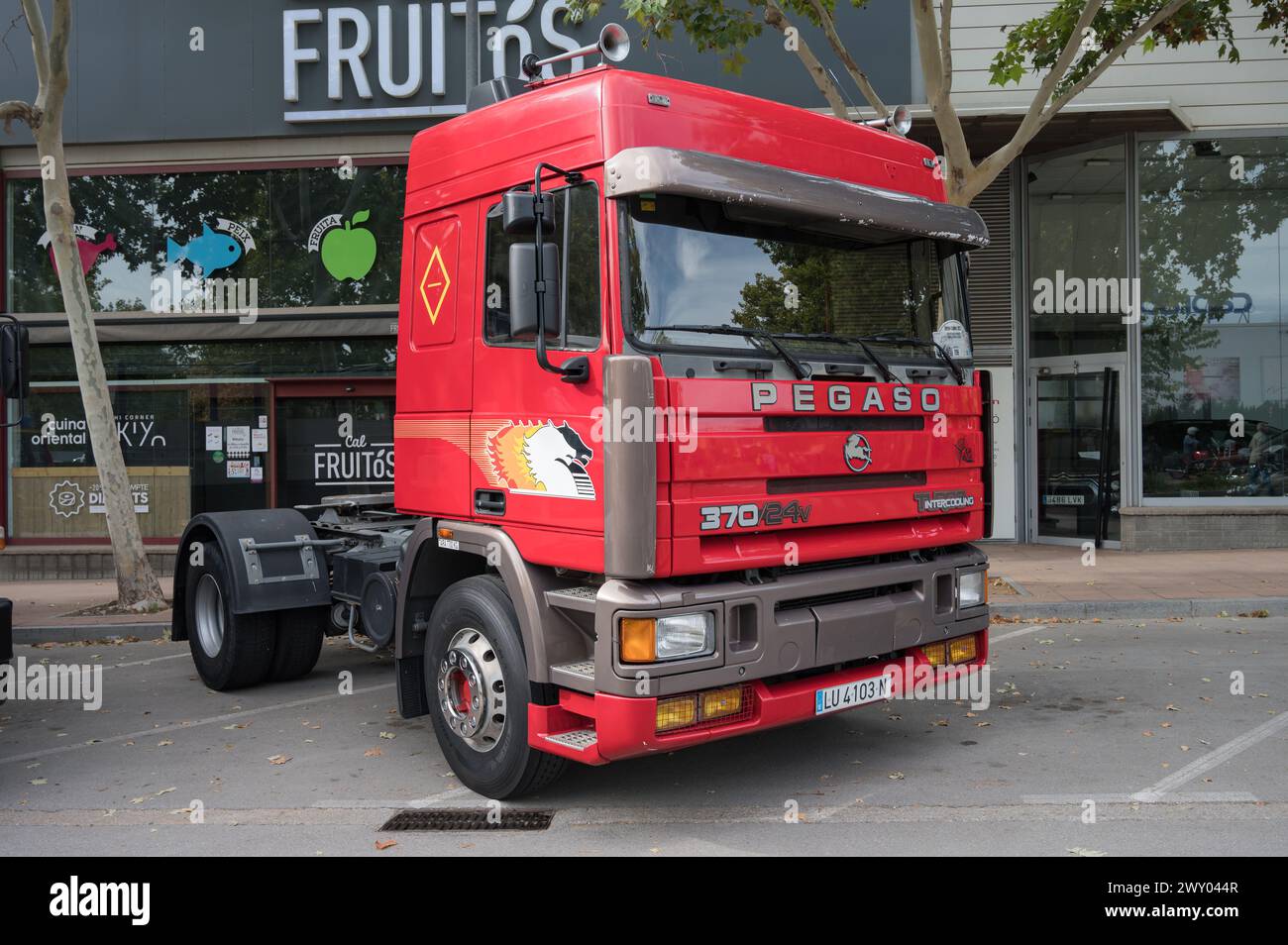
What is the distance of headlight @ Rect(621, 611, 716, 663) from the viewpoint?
4406 mm

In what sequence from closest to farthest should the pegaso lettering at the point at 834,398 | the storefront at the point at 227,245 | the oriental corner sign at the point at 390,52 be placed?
the pegaso lettering at the point at 834,398 < the oriental corner sign at the point at 390,52 < the storefront at the point at 227,245

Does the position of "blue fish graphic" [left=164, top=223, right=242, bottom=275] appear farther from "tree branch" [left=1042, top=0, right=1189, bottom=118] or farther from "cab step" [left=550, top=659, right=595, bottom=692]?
"cab step" [left=550, top=659, right=595, bottom=692]

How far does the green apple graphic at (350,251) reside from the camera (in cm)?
1409

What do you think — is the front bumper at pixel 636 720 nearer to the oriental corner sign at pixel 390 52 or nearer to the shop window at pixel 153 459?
the shop window at pixel 153 459

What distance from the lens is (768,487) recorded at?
15.7 feet

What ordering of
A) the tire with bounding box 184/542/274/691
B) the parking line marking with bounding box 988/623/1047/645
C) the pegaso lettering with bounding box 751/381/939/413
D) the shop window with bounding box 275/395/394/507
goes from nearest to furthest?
the pegaso lettering with bounding box 751/381/939/413 → the tire with bounding box 184/542/274/691 → the parking line marking with bounding box 988/623/1047/645 → the shop window with bounding box 275/395/394/507

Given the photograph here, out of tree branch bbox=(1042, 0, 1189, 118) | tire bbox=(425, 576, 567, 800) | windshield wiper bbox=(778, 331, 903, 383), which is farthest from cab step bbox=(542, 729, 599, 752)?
tree branch bbox=(1042, 0, 1189, 118)

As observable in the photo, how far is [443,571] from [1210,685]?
5122 millimetres

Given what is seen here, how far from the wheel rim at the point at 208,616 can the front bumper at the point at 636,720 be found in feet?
13.3

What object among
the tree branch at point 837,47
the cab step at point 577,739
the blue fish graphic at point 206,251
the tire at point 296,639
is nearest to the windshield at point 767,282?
the cab step at point 577,739

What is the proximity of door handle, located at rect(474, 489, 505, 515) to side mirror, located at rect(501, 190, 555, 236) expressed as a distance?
1244 mm

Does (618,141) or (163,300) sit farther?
(163,300)
